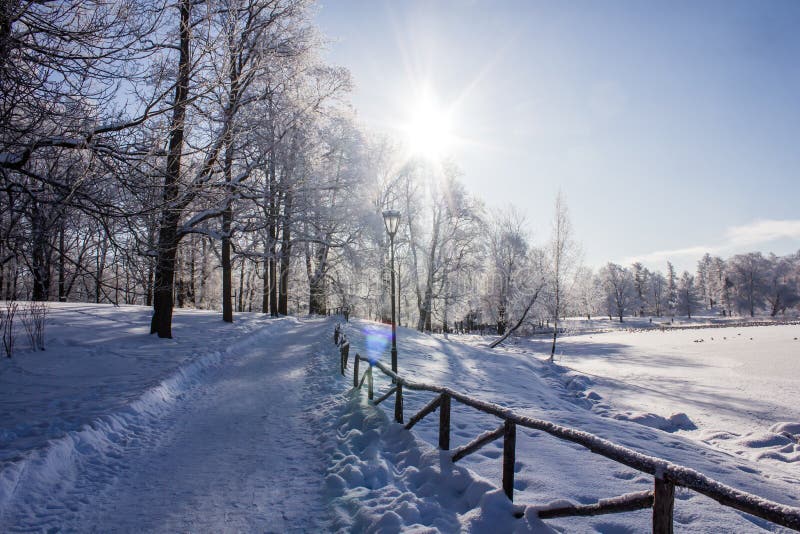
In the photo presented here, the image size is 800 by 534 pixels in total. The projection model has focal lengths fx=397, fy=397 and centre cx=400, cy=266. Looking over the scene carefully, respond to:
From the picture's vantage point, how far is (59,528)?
3.96 m

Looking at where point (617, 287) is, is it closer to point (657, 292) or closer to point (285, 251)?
point (657, 292)

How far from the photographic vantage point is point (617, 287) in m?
83.6

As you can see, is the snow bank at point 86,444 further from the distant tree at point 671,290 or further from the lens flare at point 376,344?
the distant tree at point 671,290

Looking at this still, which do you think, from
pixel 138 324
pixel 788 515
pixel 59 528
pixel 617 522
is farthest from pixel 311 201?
pixel 788 515

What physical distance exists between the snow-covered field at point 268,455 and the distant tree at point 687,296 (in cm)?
9516

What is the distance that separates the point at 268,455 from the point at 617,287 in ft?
299

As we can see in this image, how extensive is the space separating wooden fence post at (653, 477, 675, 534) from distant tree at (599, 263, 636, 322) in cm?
8817

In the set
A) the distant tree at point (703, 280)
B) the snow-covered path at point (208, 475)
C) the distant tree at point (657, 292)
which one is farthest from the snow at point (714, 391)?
the distant tree at point (703, 280)

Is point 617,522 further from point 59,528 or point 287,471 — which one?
point 59,528

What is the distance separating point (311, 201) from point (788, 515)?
623 inches

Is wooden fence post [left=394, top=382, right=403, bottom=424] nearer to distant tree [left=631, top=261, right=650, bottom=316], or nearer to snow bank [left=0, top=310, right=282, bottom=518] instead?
snow bank [left=0, top=310, right=282, bottom=518]

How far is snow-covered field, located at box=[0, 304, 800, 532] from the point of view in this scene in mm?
4160

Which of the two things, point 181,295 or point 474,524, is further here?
point 181,295

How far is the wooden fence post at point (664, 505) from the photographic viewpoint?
266cm
